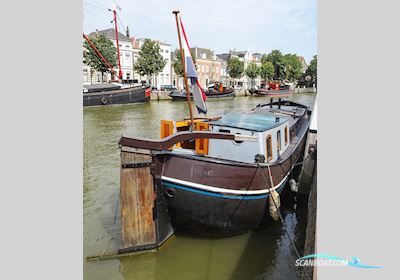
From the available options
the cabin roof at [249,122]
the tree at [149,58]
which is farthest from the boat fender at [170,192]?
the tree at [149,58]

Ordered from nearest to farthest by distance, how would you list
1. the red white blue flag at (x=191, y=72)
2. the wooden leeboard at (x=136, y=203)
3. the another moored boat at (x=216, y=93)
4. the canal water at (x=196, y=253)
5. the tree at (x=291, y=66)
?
the canal water at (x=196, y=253) → the wooden leeboard at (x=136, y=203) → the red white blue flag at (x=191, y=72) → the another moored boat at (x=216, y=93) → the tree at (x=291, y=66)

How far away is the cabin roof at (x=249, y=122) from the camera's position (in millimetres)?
7691

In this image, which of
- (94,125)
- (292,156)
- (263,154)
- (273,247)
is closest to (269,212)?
(273,247)

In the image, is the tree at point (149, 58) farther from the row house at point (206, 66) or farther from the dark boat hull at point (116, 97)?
the row house at point (206, 66)

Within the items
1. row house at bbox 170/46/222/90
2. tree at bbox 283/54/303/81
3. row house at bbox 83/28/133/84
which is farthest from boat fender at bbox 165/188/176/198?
tree at bbox 283/54/303/81

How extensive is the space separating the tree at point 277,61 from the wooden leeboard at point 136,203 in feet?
247

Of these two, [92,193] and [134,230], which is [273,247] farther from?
[92,193]

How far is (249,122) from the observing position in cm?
832

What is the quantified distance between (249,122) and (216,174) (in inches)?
89.1

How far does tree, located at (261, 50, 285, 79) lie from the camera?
257 feet

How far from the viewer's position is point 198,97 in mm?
8320

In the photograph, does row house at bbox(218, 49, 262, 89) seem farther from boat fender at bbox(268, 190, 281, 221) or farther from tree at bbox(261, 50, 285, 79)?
boat fender at bbox(268, 190, 281, 221)

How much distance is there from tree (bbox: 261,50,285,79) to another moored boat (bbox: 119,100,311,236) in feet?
242

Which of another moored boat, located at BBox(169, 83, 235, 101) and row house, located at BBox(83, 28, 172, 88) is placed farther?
row house, located at BBox(83, 28, 172, 88)
